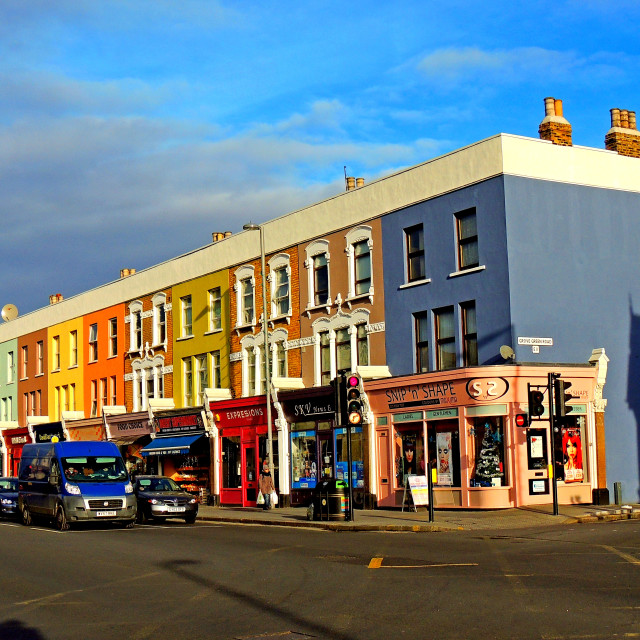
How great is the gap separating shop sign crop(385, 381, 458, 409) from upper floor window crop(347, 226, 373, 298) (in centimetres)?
395

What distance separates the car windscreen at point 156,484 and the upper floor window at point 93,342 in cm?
2328

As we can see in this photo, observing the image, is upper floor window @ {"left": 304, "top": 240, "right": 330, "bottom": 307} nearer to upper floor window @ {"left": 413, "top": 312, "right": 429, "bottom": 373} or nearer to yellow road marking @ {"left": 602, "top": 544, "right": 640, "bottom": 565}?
upper floor window @ {"left": 413, "top": 312, "right": 429, "bottom": 373}

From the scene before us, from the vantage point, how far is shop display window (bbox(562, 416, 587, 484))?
98.1 feet

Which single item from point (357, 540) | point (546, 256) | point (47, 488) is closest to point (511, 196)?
point (546, 256)

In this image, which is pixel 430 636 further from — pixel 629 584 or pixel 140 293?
pixel 140 293

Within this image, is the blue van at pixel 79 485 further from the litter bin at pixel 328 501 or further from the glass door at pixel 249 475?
the glass door at pixel 249 475

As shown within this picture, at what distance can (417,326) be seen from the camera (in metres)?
32.5

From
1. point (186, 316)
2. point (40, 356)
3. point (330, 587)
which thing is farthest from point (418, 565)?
point (40, 356)

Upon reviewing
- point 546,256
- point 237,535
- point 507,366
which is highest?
point 546,256

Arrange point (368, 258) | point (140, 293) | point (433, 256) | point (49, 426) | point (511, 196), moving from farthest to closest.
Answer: point (49, 426)
point (140, 293)
point (368, 258)
point (433, 256)
point (511, 196)

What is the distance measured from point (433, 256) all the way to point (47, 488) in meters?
13.4

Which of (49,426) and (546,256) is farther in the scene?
(49,426)

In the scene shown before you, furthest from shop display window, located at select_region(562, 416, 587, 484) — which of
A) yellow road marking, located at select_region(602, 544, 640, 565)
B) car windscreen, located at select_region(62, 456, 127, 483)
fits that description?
car windscreen, located at select_region(62, 456, 127, 483)

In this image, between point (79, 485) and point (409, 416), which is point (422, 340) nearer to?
point (409, 416)
